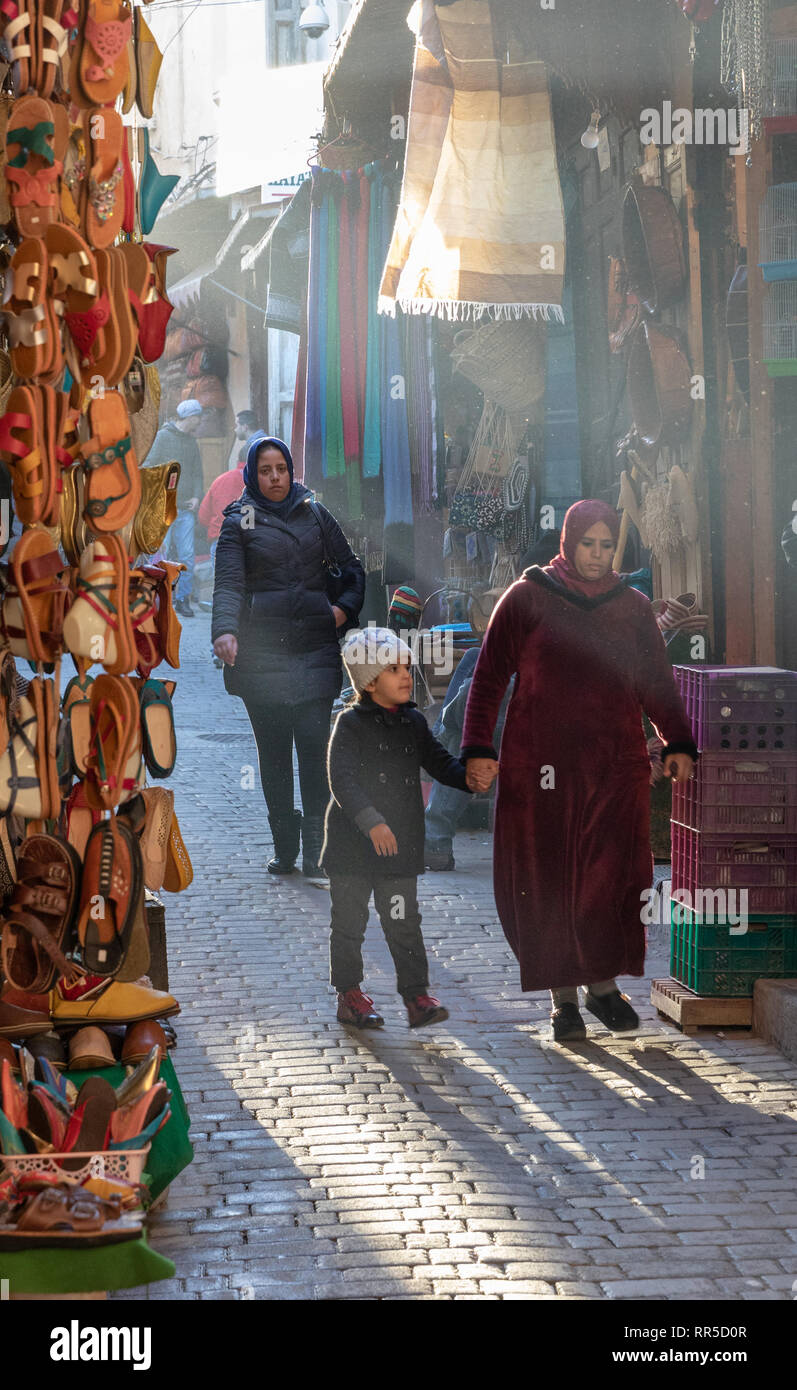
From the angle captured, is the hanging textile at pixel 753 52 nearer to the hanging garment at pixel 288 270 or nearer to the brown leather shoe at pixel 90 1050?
the brown leather shoe at pixel 90 1050

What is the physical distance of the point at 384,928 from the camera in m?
5.60

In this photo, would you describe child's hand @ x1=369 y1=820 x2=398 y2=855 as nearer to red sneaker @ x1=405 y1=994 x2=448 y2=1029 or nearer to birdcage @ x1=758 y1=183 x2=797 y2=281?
red sneaker @ x1=405 y1=994 x2=448 y2=1029

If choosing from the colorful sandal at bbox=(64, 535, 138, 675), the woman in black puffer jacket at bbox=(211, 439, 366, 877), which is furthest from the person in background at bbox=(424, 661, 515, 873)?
the colorful sandal at bbox=(64, 535, 138, 675)

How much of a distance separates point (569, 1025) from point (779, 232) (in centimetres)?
355

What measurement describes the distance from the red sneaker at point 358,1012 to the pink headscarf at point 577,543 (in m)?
1.53

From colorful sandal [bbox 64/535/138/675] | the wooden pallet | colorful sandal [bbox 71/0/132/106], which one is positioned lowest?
the wooden pallet

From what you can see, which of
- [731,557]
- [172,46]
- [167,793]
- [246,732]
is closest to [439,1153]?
[167,793]

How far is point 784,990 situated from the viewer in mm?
5332

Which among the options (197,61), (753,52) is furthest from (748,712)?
(197,61)

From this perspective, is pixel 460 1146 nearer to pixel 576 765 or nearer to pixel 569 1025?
pixel 569 1025

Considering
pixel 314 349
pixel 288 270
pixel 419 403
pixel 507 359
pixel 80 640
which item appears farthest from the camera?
pixel 288 270

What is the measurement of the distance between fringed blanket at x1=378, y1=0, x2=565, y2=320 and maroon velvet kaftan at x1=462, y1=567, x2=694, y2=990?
2.97 m

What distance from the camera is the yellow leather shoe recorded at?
4031 millimetres

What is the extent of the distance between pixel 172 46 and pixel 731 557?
31.3 m
